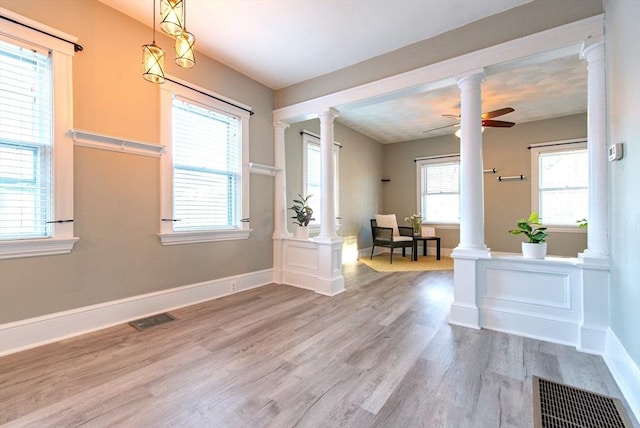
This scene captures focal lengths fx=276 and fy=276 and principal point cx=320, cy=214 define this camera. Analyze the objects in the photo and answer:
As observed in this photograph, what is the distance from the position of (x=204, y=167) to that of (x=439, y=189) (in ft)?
18.3

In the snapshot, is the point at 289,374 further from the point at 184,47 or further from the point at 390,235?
the point at 390,235

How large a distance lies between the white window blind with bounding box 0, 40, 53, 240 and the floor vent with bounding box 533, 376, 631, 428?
362cm

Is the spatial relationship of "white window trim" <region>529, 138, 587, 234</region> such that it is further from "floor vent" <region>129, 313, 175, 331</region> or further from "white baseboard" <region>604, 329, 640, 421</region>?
"floor vent" <region>129, 313, 175, 331</region>

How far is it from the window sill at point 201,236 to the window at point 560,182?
5886 millimetres

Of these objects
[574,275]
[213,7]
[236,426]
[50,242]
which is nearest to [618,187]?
[574,275]

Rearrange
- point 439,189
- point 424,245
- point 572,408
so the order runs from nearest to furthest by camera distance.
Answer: point 572,408, point 424,245, point 439,189

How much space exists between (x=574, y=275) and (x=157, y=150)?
4017 millimetres

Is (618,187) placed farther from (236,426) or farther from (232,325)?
(232,325)

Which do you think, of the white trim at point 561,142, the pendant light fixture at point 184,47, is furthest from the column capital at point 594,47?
the white trim at point 561,142

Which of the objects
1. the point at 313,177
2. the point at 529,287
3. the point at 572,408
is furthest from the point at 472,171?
the point at 313,177

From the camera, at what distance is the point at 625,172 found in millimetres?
1757

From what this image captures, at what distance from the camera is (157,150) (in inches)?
114

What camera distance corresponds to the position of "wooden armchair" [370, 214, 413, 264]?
232 inches

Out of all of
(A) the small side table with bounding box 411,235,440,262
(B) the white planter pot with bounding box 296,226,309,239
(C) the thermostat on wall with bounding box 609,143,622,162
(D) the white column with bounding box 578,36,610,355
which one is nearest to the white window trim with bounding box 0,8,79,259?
(B) the white planter pot with bounding box 296,226,309,239
